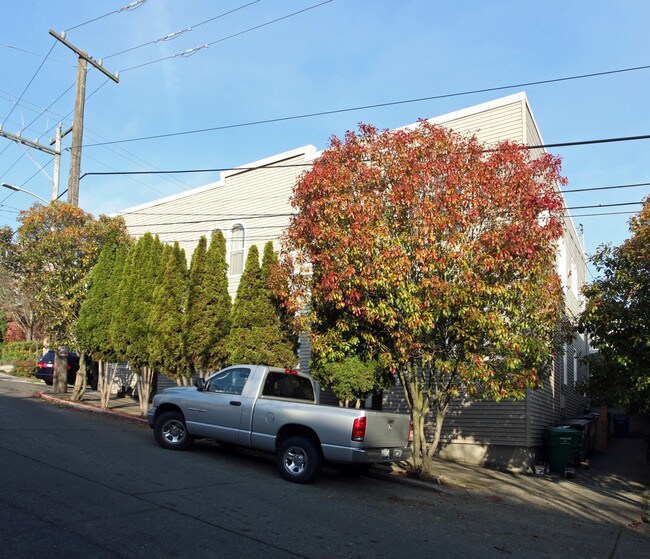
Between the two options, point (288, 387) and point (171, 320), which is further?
point (171, 320)

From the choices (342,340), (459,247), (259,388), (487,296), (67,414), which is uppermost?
(459,247)

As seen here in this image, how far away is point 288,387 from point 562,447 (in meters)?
6.93

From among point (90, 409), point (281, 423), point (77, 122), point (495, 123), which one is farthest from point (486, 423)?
point (77, 122)

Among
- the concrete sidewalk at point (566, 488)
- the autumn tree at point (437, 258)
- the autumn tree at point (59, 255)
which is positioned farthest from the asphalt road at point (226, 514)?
the autumn tree at point (59, 255)

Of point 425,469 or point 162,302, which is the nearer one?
point 425,469

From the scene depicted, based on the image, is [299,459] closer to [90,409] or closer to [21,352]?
[90,409]

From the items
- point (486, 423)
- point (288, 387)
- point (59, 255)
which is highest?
point (59, 255)

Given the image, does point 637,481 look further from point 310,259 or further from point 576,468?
point 310,259

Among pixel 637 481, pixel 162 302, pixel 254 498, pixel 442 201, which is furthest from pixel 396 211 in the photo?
pixel 637 481

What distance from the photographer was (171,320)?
1422 cm

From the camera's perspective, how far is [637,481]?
12766 millimetres

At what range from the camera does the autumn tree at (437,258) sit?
945 centimetres

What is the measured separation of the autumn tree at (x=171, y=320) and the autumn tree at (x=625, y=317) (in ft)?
30.2

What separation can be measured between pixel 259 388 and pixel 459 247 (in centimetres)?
419
